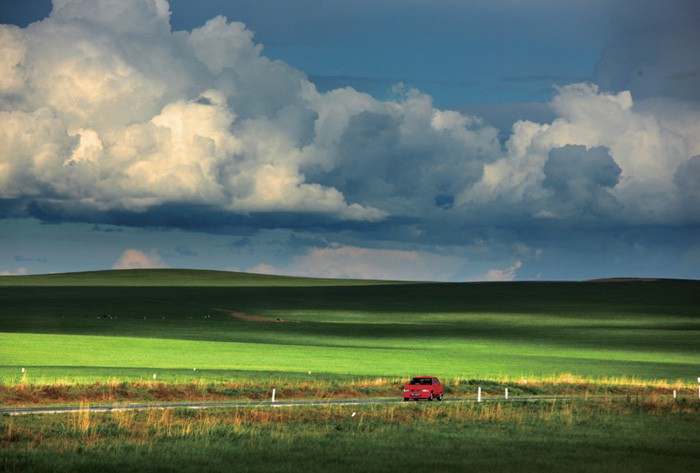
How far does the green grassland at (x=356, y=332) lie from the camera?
257 ft

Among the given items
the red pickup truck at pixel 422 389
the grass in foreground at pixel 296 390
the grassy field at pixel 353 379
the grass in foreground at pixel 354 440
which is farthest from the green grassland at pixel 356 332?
the grass in foreground at pixel 354 440

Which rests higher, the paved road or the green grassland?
the green grassland

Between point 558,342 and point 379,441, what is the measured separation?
77.0 metres

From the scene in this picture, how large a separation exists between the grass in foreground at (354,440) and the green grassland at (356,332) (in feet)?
63.8

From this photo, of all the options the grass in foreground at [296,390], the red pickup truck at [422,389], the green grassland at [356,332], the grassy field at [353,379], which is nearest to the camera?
the grassy field at [353,379]

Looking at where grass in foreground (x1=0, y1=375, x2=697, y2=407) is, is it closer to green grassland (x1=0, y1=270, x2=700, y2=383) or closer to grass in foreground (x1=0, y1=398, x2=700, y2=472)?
green grassland (x1=0, y1=270, x2=700, y2=383)

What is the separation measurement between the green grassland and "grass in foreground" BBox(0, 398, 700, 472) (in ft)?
63.8

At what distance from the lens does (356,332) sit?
11944 centimetres

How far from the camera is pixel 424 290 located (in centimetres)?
19325

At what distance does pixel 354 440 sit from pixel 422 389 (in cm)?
1582

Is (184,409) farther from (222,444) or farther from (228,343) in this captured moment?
(228,343)

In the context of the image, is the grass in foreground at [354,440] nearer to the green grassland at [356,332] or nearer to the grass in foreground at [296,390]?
the grass in foreground at [296,390]

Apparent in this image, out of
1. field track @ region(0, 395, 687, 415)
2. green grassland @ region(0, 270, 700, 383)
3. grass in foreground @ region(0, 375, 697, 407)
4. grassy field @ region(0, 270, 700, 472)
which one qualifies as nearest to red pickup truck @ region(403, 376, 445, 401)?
field track @ region(0, 395, 687, 415)

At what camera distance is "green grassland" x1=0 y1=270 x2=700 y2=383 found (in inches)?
3082
